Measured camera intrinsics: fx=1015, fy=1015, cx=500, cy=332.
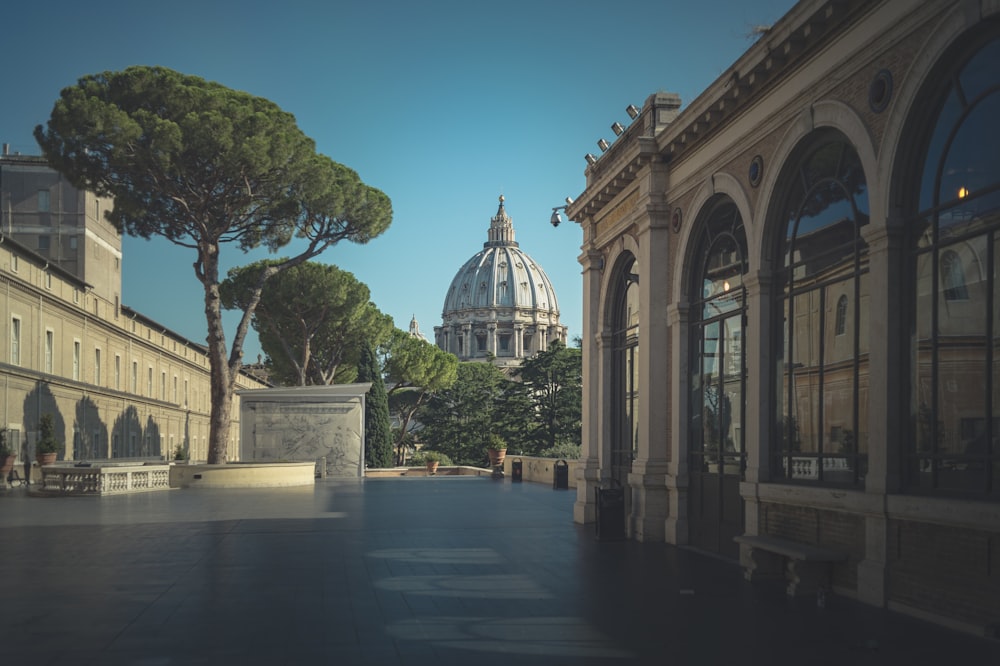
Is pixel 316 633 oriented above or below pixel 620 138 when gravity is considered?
below

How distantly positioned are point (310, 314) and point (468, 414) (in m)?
28.0

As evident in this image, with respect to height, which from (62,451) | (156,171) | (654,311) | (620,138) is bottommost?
→ (62,451)

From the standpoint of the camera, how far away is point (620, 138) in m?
18.2

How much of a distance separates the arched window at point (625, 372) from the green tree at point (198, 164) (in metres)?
16.3

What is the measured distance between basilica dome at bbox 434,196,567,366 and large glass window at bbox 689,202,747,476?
143m

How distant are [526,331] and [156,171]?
437 ft

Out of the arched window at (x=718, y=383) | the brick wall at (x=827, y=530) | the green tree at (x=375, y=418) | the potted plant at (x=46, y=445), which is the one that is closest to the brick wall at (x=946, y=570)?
the brick wall at (x=827, y=530)

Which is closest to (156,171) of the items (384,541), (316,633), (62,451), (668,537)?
(62,451)

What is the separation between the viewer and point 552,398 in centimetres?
6291

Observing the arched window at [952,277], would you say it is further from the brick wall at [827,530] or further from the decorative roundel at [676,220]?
the decorative roundel at [676,220]

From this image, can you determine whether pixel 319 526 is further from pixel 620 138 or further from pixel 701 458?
pixel 620 138

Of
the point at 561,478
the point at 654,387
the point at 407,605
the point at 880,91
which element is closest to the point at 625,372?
the point at 654,387

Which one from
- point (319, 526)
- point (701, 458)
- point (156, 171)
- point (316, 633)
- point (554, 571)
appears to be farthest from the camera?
point (156, 171)

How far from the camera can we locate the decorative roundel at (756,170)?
12.6m
